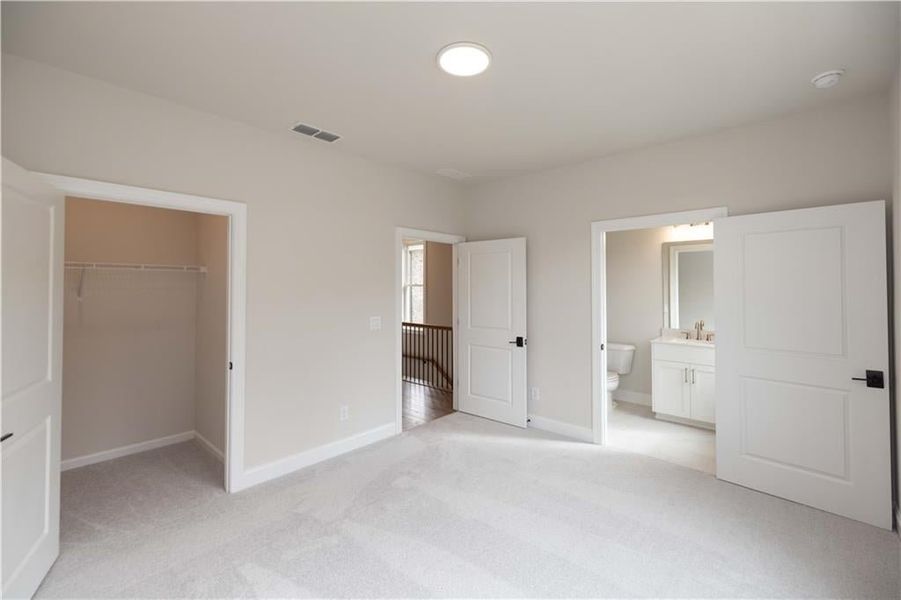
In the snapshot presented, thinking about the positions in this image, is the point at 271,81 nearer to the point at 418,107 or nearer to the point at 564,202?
the point at 418,107

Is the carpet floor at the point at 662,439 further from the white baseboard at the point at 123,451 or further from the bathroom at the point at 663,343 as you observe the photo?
the white baseboard at the point at 123,451

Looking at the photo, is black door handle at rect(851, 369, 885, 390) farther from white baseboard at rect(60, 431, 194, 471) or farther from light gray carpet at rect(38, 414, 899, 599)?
white baseboard at rect(60, 431, 194, 471)

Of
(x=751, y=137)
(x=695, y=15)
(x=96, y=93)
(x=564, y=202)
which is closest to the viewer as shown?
(x=695, y=15)

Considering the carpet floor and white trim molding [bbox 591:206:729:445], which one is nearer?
the carpet floor

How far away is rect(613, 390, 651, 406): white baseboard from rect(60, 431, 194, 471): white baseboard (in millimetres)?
4920

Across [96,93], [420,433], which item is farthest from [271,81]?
[420,433]

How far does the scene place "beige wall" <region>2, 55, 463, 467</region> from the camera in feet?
7.51

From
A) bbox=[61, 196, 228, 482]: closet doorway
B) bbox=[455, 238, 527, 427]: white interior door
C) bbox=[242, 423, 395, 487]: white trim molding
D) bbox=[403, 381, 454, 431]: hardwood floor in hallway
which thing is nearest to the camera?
bbox=[242, 423, 395, 487]: white trim molding

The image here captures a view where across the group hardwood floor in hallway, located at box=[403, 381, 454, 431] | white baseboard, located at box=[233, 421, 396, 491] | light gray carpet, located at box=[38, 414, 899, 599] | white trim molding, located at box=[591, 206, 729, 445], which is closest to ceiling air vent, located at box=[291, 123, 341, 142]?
white trim molding, located at box=[591, 206, 729, 445]

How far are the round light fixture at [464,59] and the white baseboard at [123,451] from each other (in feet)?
13.1

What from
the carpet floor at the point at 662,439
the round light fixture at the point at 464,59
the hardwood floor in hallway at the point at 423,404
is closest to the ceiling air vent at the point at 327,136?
the round light fixture at the point at 464,59

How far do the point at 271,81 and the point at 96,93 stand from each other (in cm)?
102

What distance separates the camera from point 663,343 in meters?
4.42

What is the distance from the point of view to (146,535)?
2383 mm
